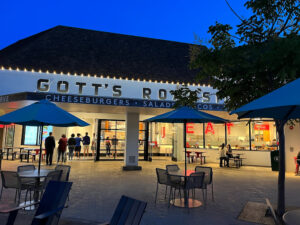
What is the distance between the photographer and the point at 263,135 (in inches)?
589

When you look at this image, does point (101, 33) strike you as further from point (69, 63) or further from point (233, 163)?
point (233, 163)

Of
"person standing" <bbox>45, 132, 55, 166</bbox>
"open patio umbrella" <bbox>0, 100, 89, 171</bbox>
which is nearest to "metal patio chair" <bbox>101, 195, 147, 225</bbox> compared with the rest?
"open patio umbrella" <bbox>0, 100, 89, 171</bbox>

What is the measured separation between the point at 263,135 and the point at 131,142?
8.77 metres

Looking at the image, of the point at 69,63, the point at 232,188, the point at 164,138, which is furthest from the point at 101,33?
the point at 232,188

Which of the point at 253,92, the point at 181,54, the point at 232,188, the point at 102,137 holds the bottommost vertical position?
the point at 232,188

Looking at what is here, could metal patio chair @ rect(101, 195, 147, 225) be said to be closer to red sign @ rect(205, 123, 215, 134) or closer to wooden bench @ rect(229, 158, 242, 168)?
wooden bench @ rect(229, 158, 242, 168)

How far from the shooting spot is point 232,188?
25.0 feet

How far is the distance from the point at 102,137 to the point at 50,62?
18.4ft

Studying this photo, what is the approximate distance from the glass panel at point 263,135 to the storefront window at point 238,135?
389 mm

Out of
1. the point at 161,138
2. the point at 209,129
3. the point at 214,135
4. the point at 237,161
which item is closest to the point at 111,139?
the point at 161,138

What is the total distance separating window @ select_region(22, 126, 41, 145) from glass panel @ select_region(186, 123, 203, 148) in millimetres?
11592

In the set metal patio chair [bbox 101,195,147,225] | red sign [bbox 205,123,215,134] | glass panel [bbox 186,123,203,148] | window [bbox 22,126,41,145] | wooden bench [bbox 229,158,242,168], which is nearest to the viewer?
metal patio chair [bbox 101,195,147,225]

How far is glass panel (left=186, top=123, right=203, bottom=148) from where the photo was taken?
55.8ft

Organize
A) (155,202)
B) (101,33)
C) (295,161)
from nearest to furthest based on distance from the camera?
(155,202)
(295,161)
(101,33)
